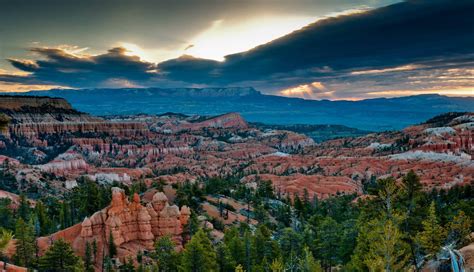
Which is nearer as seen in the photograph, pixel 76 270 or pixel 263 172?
pixel 76 270

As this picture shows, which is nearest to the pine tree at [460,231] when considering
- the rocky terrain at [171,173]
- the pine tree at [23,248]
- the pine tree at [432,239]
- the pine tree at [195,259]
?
the pine tree at [432,239]

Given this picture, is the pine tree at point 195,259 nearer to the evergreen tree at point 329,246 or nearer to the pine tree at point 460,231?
the evergreen tree at point 329,246

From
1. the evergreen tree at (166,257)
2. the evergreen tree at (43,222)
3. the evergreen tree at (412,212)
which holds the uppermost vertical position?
the evergreen tree at (412,212)

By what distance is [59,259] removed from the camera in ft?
132

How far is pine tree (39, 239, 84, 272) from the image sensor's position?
129 ft

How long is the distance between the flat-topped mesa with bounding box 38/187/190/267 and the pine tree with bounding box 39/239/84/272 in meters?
6.69

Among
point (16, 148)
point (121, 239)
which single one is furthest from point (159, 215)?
point (16, 148)

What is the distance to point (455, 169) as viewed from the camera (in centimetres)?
13262

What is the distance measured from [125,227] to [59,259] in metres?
13.0

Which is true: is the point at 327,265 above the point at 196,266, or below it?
below

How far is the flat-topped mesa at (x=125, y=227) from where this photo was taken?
5056 centimetres

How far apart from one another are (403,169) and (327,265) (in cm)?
10410

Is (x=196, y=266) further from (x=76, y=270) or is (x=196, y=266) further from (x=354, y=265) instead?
(x=354, y=265)

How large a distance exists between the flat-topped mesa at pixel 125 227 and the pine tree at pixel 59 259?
6.69 meters
